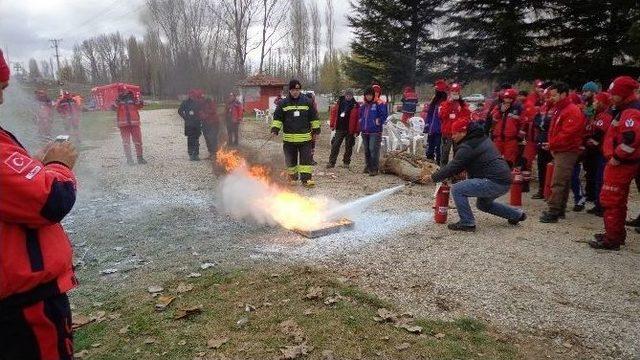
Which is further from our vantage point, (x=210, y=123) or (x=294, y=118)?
(x=210, y=123)

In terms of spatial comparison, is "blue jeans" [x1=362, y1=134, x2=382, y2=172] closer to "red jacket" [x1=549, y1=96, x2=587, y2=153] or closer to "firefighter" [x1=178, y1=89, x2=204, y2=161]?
"firefighter" [x1=178, y1=89, x2=204, y2=161]

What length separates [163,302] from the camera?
185 inches

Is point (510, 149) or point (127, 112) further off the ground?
point (127, 112)

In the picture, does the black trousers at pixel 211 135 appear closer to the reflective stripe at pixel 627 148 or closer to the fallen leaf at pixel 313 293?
the fallen leaf at pixel 313 293

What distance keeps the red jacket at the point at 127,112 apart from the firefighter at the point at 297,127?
5.46m

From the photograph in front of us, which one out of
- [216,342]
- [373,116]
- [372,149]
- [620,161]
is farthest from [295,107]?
[216,342]

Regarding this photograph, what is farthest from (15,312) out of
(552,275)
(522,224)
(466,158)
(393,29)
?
(393,29)

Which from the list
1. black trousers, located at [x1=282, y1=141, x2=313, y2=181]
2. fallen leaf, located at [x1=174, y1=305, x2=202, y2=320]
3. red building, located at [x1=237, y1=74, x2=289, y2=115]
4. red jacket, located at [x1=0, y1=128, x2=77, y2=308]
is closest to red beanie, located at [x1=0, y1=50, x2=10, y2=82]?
red jacket, located at [x1=0, y1=128, x2=77, y2=308]

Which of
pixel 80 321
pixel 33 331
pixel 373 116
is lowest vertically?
pixel 80 321

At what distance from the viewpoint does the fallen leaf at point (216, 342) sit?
154 inches

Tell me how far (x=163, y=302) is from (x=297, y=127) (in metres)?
5.63

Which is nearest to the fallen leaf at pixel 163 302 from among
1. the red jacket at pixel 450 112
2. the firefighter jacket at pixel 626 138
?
the firefighter jacket at pixel 626 138

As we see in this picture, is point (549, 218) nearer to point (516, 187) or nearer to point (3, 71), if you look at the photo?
point (516, 187)

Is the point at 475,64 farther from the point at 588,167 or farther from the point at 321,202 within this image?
the point at 321,202
